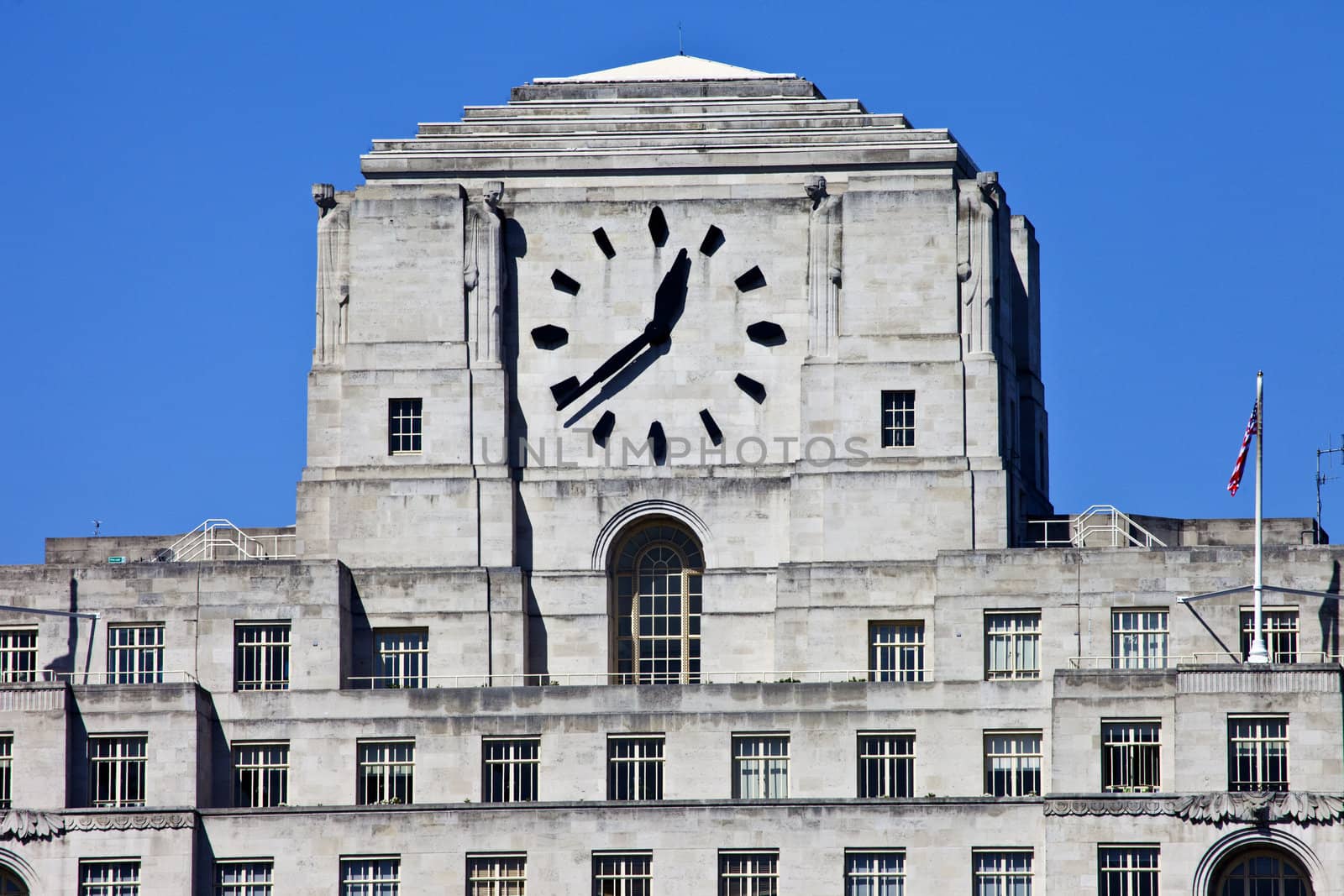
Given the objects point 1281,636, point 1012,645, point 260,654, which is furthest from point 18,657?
point 1281,636

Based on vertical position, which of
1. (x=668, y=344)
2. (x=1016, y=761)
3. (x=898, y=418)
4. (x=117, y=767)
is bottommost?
(x=117, y=767)

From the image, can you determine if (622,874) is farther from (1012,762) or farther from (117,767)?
(117,767)

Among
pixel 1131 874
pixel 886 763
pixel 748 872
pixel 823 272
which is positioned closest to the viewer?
pixel 1131 874

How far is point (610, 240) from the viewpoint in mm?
123625

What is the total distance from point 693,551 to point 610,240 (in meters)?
10.3

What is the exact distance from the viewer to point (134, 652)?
118812 mm

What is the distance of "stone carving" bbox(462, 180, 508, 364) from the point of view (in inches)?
4833

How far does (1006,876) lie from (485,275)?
2571 centimetres

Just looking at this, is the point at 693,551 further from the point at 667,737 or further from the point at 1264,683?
the point at 1264,683

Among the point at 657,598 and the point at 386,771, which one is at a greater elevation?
the point at 657,598

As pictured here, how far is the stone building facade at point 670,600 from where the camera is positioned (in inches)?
4481

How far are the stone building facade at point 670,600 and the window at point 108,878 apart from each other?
10 centimetres

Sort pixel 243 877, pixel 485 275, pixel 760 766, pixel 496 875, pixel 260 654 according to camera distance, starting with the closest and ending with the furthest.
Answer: pixel 496 875 < pixel 243 877 < pixel 760 766 < pixel 260 654 < pixel 485 275

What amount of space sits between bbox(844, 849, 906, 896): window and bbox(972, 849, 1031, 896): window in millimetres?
2196
